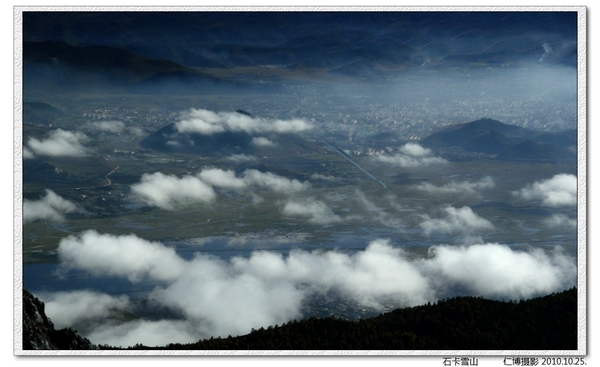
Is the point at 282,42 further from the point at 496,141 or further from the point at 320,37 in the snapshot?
the point at 496,141

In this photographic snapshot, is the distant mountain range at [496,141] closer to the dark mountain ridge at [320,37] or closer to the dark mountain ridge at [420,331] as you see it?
the dark mountain ridge at [320,37]

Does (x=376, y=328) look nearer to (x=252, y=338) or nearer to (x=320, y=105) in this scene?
(x=252, y=338)

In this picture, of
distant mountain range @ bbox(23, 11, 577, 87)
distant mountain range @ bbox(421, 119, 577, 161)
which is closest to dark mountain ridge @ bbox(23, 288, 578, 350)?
distant mountain range @ bbox(23, 11, 577, 87)

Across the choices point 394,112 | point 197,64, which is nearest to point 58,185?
point 197,64

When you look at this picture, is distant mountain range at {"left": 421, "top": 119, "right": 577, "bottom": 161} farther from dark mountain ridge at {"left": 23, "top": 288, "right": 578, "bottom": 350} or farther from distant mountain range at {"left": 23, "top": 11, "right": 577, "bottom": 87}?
dark mountain ridge at {"left": 23, "top": 288, "right": 578, "bottom": 350}

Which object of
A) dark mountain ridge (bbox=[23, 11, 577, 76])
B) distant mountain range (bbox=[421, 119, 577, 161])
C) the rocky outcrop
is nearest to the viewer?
the rocky outcrop

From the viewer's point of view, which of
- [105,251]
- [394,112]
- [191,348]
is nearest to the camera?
[191,348]

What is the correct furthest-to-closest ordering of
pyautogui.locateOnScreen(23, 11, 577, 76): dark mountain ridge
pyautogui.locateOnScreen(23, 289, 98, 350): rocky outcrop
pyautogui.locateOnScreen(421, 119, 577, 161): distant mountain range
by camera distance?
pyautogui.locateOnScreen(421, 119, 577, 161): distant mountain range
pyautogui.locateOnScreen(23, 11, 577, 76): dark mountain ridge
pyautogui.locateOnScreen(23, 289, 98, 350): rocky outcrop
